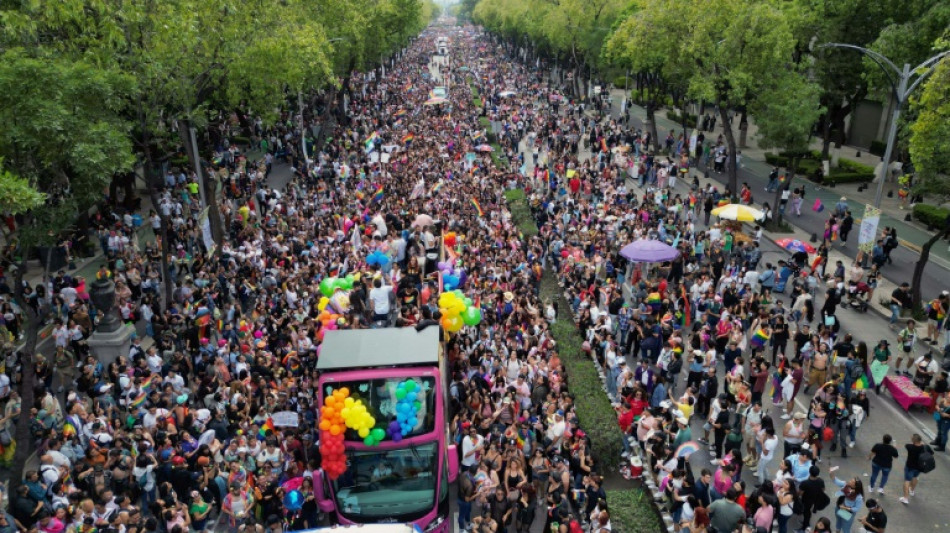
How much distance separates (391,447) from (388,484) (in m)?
0.59

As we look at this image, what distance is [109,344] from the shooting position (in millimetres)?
16109

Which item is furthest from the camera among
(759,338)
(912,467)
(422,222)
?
(422,222)

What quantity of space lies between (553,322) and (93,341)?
36.4 feet

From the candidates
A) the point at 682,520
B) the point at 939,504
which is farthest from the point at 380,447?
the point at 939,504

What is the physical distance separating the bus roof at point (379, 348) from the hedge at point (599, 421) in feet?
13.6

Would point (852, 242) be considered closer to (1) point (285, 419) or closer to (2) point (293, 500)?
(1) point (285, 419)

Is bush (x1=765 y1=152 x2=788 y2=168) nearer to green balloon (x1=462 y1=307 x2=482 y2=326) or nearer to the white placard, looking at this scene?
green balloon (x1=462 y1=307 x2=482 y2=326)

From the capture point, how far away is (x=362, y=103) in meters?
57.1

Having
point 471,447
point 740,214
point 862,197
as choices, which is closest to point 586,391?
point 471,447

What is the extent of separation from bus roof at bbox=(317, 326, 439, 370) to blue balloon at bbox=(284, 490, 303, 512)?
2.22 m

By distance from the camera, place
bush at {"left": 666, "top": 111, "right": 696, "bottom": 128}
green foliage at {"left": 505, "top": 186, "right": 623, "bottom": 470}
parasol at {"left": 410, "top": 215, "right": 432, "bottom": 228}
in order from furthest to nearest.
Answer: bush at {"left": 666, "top": 111, "right": 696, "bottom": 128}, parasol at {"left": 410, "top": 215, "right": 432, "bottom": 228}, green foliage at {"left": 505, "top": 186, "right": 623, "bottom": 470}

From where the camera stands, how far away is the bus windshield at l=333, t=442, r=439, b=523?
1020 centimetres

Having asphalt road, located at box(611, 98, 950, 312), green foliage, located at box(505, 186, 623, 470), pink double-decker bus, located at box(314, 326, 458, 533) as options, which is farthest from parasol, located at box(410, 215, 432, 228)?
asphalt road, located at box(611, 98, 950, 312)

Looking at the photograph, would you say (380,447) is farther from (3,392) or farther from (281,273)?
(281,273)
